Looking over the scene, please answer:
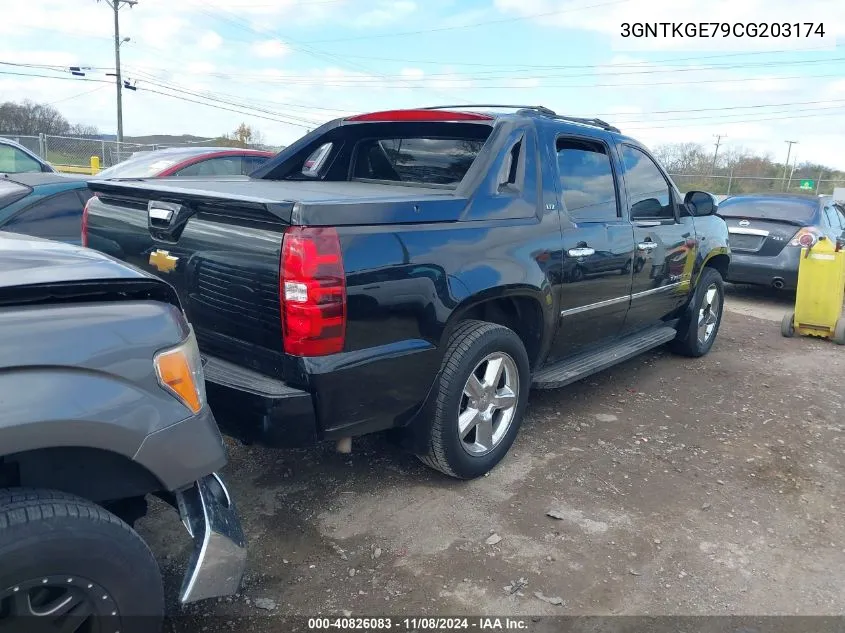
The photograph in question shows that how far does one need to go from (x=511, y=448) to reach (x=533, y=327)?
0.78 m

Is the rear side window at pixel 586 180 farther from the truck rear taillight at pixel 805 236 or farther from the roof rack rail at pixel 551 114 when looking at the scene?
the truck rear taillight at pixel 805 236

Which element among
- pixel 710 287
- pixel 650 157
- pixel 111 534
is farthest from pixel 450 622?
pixel 710 287

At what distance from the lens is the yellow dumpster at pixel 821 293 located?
6875mm

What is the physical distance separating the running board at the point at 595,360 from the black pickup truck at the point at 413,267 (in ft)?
0.07

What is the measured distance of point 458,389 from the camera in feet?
10.7

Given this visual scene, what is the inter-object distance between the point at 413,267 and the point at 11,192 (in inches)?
191

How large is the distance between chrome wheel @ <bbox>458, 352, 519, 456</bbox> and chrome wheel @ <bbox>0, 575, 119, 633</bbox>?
1.89 m

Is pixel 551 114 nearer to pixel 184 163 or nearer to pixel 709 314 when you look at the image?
pixel 709 314

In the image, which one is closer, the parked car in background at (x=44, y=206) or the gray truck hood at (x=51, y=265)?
the gray truck hood at (x=51, y=265)

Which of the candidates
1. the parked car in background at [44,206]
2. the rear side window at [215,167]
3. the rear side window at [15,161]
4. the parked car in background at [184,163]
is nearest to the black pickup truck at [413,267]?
the parked car in background at [44,206]

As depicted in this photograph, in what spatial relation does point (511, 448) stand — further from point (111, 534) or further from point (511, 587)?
point (111, 534)

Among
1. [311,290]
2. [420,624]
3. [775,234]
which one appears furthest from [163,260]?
[775,234]

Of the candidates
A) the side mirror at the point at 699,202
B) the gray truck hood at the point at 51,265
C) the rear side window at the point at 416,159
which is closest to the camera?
the gray truck hood at the point at 51,265

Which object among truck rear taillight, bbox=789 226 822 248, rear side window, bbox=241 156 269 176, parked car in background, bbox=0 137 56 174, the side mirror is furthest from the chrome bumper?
truck rear taillight, bbox=789 226 822 248
